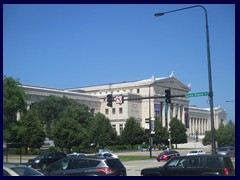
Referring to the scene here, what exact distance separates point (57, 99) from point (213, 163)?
83.4 m

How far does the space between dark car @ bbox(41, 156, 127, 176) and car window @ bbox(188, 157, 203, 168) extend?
287 centimetres

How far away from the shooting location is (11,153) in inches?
2344

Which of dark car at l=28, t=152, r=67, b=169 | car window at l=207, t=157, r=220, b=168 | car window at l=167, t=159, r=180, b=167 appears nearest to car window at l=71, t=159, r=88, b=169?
car window at l=167, t=159, r=180, b=167

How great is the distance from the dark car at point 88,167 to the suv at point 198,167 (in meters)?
1.69

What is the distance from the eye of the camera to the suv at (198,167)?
1555 centimetres

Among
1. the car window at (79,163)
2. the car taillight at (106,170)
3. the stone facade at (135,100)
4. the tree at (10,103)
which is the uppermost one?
the stone facade at (135,100)

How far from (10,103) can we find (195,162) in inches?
1001

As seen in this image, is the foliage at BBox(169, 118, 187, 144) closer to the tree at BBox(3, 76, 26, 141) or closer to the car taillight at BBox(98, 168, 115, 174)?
the tree at BBox(3, 76, 26, 141)

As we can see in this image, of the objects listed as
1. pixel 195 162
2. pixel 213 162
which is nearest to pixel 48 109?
pixel 195 162

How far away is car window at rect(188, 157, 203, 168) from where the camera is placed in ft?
53.2

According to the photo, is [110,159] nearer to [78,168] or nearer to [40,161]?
[78,168]

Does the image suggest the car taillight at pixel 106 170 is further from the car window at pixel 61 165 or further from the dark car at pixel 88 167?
the car window at pixel 61 165

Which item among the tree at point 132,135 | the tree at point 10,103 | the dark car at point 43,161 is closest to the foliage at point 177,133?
the tree at point 132,135

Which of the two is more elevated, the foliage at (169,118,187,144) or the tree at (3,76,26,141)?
the tree at (3,76,26,141)
